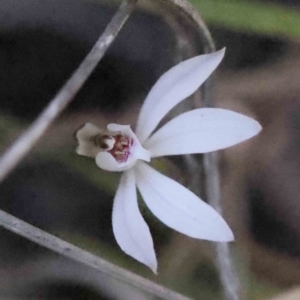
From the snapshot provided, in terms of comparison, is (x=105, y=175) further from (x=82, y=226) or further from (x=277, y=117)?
(x=277, y=117)

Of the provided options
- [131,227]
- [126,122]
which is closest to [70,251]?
[131,227]

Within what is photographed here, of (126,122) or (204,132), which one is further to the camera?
(126,122)

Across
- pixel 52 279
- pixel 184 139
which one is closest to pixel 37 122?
pixel 184 139

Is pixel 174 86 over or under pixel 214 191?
over

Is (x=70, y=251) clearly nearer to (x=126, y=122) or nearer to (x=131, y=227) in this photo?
(x=131, y=227)

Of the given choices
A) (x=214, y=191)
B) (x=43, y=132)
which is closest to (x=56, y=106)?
(x=43, y=132)

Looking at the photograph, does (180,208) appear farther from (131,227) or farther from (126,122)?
(126,122)

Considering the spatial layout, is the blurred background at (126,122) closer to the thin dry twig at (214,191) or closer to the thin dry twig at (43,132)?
the thin dry twig at (214,191)
